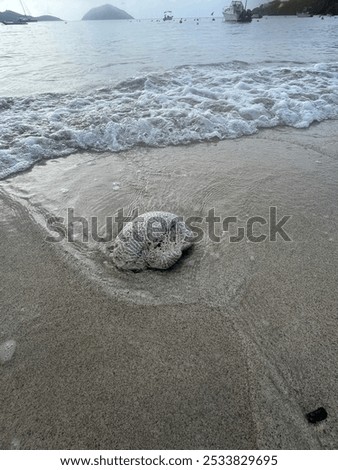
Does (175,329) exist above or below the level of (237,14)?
below

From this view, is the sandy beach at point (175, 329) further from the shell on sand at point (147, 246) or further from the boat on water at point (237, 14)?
the boat on water at point (237, 14)

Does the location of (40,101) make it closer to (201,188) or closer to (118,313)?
(201,188)

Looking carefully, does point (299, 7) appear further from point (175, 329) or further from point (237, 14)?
point (175, 329)

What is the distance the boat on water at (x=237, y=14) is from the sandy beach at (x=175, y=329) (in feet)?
227

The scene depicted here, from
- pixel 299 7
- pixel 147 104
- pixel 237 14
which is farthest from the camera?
pixel 299 7

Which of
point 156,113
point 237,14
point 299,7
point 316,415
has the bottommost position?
point 316,415

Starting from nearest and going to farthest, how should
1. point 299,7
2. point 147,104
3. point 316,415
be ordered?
point 316,415 < point 147,104 < point 299,7

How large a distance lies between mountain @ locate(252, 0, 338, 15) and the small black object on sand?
8794 cm

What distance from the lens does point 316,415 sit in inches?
75.8

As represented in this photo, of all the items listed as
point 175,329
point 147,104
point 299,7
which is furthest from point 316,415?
point 299,7

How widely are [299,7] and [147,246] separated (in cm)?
9977

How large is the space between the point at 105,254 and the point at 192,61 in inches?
538

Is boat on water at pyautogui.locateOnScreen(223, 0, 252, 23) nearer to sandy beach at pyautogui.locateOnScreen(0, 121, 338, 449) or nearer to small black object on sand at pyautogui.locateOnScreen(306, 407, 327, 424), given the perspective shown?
sandy beach at pyautogui.locateOnScreen(0, 121, 338, 449)

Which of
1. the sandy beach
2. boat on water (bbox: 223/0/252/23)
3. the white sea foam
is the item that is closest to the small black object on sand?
the sandy beach
